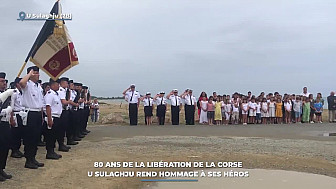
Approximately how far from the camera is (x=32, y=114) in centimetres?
679

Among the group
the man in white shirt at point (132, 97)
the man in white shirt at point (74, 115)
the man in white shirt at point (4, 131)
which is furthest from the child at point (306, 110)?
the man in white shirt at point (4, 131)

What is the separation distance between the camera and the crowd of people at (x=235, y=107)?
53.8 feet

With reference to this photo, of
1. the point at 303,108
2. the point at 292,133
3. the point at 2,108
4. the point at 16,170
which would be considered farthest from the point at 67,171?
the point at 303,108

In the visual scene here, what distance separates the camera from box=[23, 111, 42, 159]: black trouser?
6805 mm

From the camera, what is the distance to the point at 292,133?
12.9 m

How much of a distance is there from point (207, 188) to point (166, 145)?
394cm

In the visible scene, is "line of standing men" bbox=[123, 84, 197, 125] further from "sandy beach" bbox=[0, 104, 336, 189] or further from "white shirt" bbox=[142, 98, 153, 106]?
"sandy beach" bbox=[0, 104, 336, 189]

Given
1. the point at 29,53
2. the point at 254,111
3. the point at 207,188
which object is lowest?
→ the point at 207,188

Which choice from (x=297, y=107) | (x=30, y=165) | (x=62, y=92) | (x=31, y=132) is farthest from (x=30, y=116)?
(x=297, y=107)

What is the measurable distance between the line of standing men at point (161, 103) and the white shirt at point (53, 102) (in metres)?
7.90

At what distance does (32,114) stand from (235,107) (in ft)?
38.1

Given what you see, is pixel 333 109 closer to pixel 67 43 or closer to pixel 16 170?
pixel 67 43

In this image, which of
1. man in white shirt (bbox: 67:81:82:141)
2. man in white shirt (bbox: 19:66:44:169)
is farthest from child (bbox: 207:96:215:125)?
man in white shirt (bbox: 19:66:44:169)

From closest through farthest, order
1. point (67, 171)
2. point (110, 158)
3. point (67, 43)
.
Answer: point (67, 171) → point (110, 158) → point (67, 43)
